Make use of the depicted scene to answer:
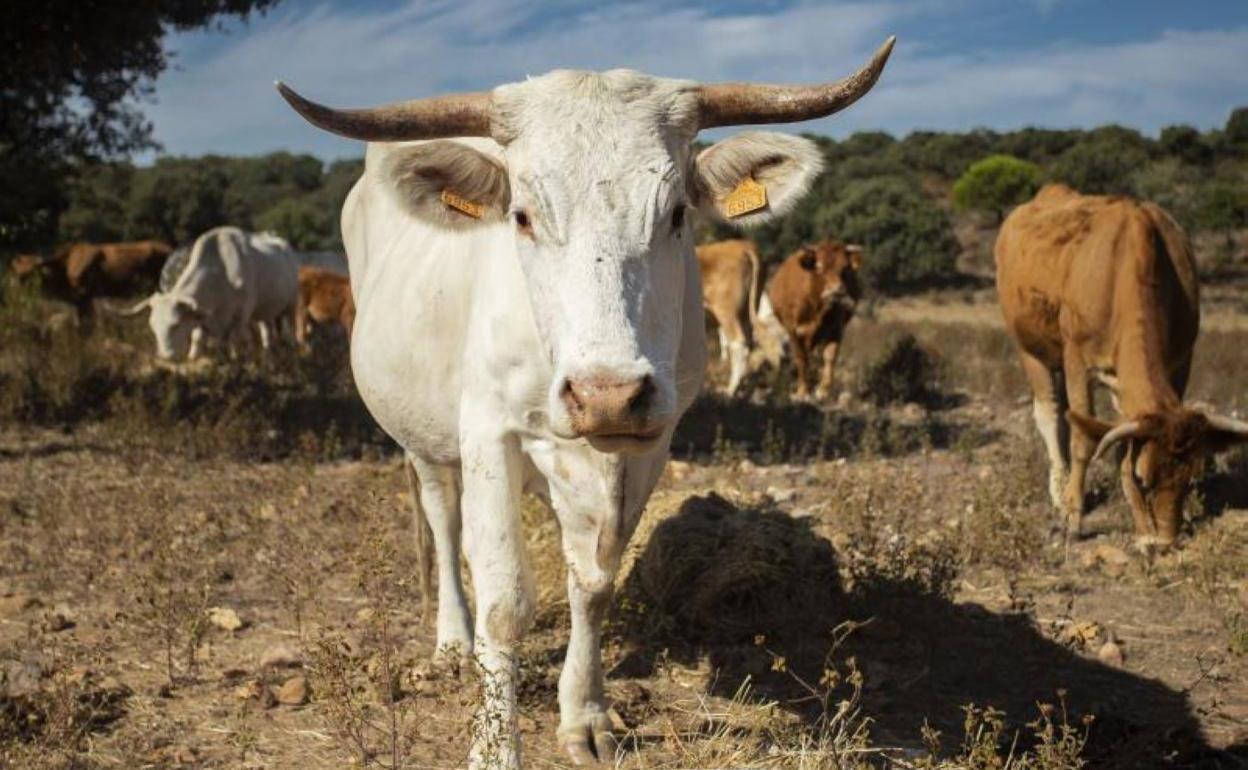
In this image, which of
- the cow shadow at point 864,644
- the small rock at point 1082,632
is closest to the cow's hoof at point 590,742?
the cow shadow at point 864,644

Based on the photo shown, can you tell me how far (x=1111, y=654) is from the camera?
213 inches

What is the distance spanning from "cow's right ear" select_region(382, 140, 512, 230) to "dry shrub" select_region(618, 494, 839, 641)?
86.8 inches

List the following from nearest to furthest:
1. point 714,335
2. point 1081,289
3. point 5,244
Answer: point 1081,289, point 5,244, point 714,335

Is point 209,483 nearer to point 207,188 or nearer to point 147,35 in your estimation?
point 147,35

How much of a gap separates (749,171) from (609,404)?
1.28 m

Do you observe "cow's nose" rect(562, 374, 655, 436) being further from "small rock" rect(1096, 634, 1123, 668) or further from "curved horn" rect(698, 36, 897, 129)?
"small rock" rect(1096, 634, 1123, 668)

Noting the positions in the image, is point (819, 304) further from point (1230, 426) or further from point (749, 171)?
point (749, 171)

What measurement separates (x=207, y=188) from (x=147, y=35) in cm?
3825

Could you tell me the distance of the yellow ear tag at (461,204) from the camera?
3.90 metres

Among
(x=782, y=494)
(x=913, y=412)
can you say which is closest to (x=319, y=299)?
(x=913, y=412)

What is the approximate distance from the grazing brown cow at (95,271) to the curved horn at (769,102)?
20.5m

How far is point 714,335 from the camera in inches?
814

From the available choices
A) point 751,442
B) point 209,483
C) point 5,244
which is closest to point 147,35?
point 5,244

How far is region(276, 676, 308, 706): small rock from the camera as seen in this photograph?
14.8 feet
